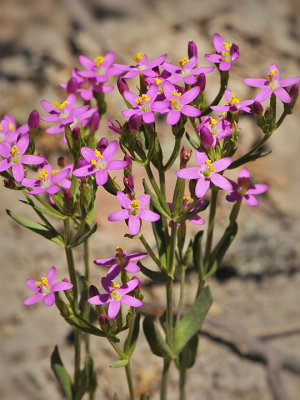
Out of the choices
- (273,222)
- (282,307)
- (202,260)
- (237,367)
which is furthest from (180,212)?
(273,222)

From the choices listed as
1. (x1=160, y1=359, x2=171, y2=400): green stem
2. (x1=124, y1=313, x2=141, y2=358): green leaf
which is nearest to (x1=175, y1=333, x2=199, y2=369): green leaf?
(x1=160, y1=359, x2=171, y2=400): green stem

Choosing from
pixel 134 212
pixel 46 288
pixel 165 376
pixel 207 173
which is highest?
pixel 207 173

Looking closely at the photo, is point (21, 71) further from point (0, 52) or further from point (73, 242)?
point (73, 242)

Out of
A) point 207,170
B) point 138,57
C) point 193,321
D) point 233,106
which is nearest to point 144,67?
point 138,57

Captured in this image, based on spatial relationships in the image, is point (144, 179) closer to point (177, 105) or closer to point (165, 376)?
point (177, 105)

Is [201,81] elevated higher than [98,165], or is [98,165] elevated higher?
[201,81]

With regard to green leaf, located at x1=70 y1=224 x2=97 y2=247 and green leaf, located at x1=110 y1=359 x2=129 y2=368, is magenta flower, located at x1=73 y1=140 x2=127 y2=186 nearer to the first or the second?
green leaf, located at x1=70 y1=224 x2=97 y2=247
